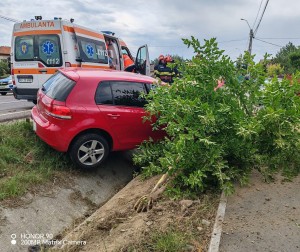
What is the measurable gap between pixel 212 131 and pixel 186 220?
1238 mm

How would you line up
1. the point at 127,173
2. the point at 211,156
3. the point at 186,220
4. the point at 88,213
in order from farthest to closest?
1. the point at 127,173
2. the point at 88,213
3. the point at 211,156
4. the point at 186,220

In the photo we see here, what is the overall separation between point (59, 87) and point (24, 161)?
1.35 metres

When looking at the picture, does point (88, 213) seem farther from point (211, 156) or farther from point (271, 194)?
point (271, 194)

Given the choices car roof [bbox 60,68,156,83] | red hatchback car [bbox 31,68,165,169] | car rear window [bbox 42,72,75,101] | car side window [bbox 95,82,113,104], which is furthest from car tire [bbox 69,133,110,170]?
car roof [bbox 60,68,156,83]

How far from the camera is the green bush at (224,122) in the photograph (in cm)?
438

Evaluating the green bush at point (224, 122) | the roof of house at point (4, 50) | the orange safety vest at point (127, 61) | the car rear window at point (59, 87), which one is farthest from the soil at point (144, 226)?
the roof of house at point (4, 50)

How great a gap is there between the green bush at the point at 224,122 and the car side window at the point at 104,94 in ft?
2.66

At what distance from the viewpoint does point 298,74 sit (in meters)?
5.09

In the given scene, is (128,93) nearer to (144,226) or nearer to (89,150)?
(89,150)

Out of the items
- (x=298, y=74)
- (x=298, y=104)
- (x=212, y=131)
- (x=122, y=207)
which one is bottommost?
(x=122, y=207)

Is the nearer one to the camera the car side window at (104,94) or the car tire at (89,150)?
the car tire at (89,150)

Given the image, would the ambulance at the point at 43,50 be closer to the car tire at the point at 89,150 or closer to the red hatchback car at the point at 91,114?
the red hatchback car at the point at 91,114

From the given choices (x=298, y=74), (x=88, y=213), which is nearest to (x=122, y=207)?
(x=88, y=213)

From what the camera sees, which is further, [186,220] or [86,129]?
[86,129]
